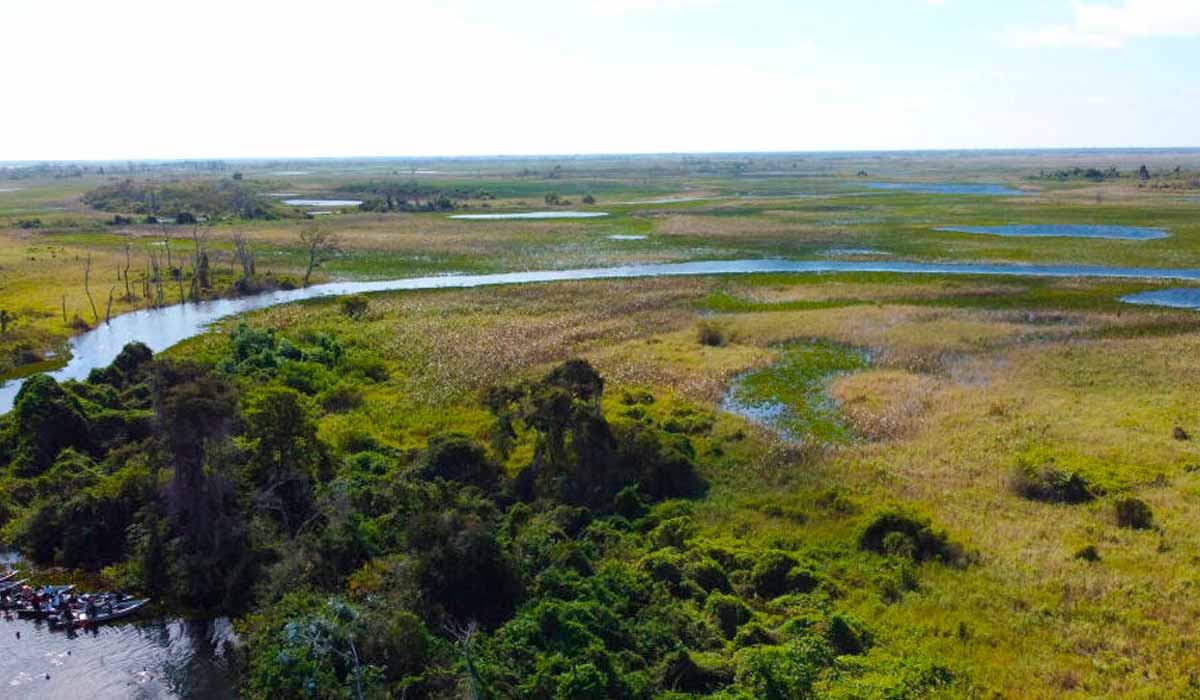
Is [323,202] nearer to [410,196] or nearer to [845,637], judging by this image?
[410,196]

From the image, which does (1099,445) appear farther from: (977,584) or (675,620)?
(675,620)

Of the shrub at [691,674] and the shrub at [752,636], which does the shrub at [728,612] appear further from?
the shrub at [691,674]

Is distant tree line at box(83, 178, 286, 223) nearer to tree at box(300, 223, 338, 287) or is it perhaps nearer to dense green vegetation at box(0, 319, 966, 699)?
tree at box(300, 223, 338, 287)

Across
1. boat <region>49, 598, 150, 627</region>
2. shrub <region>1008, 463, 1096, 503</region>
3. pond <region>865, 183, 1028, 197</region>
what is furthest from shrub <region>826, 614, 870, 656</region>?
pond <region>865, 183, 1028, 197</region>

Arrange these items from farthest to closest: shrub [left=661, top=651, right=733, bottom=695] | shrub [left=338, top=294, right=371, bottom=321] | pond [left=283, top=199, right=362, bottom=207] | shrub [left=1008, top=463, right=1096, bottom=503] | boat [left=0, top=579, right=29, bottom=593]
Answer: pond [left=283, top=199, right=362, bottom=207]
shrub [left=338, top=294, right=371, bottom=321]
shrub [left=1008, top=463, right=1096, bottom=503]
boat [left=0, top=579, right=29, bottom=593]
shrub [left=661, top=651, right=733, bottom=695]

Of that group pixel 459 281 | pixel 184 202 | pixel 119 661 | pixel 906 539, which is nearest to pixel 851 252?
pixel 459 281

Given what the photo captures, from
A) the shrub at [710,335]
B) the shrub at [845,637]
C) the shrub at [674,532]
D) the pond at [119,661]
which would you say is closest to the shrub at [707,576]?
the shrub at [674,532]

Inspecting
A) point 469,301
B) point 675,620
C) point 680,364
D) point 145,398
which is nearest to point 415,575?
point 675,620
